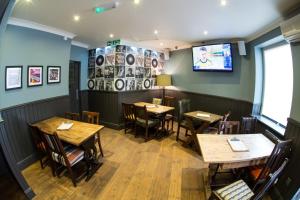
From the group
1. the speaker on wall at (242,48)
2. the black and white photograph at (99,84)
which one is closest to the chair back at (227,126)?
the speaker on wall at (242,48)

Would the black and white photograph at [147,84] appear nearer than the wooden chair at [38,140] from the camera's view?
No

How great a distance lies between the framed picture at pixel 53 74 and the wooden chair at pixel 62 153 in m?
1.58

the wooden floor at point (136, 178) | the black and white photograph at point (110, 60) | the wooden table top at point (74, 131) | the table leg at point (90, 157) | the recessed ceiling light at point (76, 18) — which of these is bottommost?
the wooden floor at point (136, 178)

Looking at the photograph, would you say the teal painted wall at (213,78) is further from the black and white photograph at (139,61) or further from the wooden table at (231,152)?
the wooden table at (231,152)

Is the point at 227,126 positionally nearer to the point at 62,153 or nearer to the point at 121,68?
the point at 62,153

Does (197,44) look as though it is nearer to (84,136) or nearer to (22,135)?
(84,136)

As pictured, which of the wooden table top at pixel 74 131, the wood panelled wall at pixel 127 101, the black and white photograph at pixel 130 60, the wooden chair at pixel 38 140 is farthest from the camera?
the black and white photograph at pixel 130 60

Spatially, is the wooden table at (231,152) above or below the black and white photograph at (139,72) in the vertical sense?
below

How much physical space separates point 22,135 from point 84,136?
4.43ft

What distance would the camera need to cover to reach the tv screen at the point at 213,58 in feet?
12.9

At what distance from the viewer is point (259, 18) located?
2.52 m

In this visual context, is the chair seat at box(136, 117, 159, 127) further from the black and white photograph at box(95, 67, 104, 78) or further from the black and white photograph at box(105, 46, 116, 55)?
the black and white photograph at box(105, 46, 116, 55)

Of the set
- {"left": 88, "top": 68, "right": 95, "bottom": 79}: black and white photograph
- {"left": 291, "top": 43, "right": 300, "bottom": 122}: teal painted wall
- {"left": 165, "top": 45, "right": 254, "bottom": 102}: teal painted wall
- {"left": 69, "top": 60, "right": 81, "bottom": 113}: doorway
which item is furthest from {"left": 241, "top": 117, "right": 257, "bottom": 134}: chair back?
{"left": 69, "top": 60, "right": 81, "bottom": 113}: doorway

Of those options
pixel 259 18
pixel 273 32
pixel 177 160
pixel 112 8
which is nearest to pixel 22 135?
pixel 112 8
